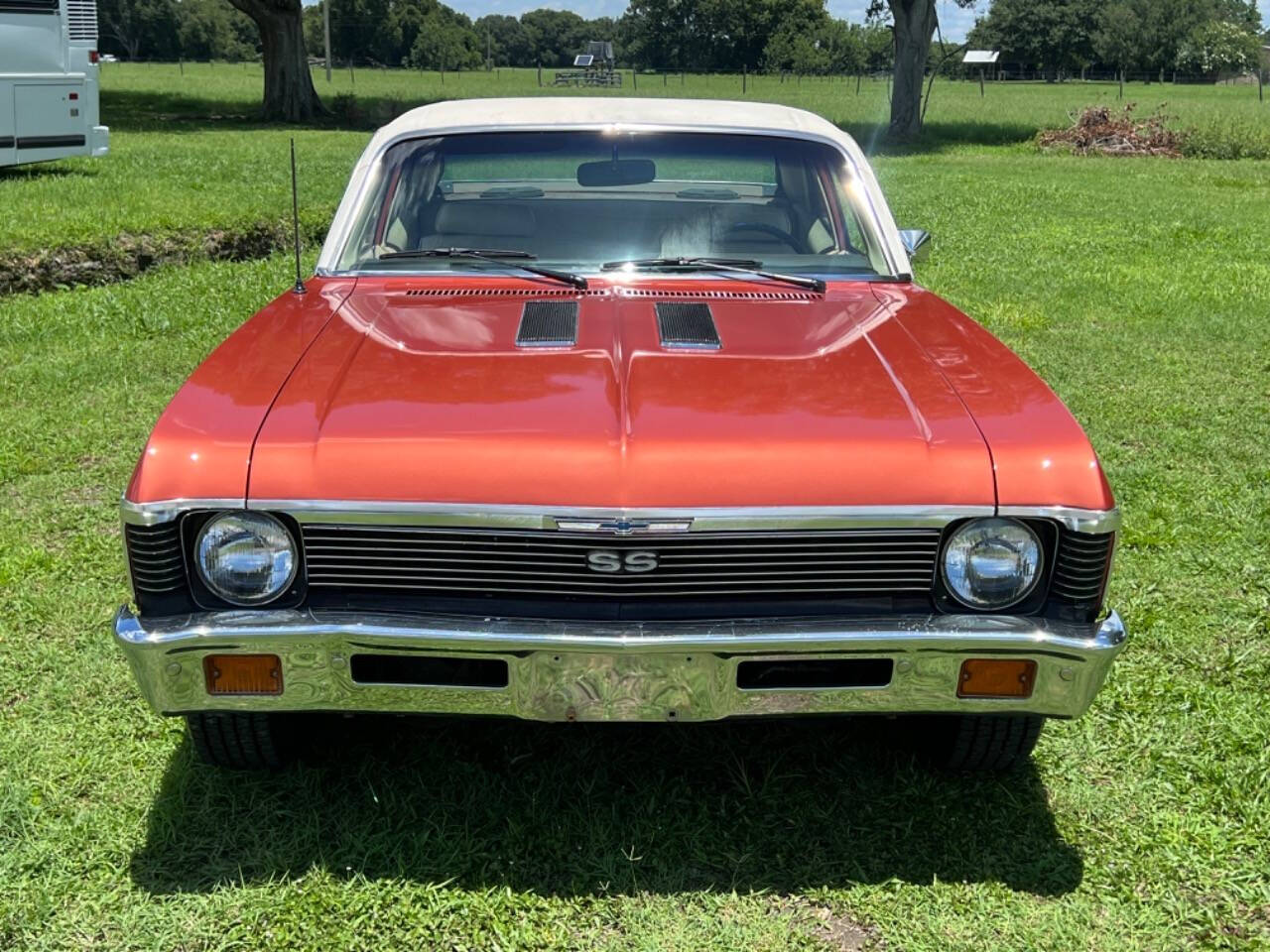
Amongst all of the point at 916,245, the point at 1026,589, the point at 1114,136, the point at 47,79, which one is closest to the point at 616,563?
the point at 1026,589

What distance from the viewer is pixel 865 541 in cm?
243

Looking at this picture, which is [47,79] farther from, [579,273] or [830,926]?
[830,926]

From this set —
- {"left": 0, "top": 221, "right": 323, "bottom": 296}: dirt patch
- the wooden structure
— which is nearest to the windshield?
{"left": 0, "top": 221, "right": 323, "bottom": 296}: dirt patch

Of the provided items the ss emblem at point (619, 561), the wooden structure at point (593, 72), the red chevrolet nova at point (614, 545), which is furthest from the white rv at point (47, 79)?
the wooden structure at point (593, 72)

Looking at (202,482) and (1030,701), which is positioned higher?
(202,482)

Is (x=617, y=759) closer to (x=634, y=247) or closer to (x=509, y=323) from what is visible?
(x=509, y=323)

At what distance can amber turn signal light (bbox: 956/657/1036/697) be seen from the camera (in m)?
2.49

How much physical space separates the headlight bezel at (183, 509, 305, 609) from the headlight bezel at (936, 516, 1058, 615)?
1.29 metres

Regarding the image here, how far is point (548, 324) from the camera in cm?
309

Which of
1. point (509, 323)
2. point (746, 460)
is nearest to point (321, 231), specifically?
point (509, 323)

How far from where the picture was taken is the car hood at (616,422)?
2367mm

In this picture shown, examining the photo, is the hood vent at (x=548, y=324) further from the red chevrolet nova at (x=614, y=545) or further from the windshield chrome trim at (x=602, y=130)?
the windshield chrome trim at (x=602, y=130)

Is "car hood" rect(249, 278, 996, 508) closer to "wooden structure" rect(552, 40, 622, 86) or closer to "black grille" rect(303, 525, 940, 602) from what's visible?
"black grille" rect(303, 525, 940, 602)

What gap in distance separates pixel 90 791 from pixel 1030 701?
2225 mm
